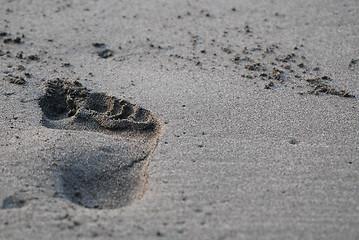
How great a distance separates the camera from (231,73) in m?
3.26

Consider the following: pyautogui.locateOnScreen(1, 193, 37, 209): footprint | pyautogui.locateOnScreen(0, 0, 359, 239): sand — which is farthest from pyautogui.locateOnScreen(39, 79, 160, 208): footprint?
pyautogui.locateOnScreen(1, 193, 37, 209): footprint

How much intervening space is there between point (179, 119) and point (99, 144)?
1.93 ft

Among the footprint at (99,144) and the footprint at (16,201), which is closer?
the footprint at (16,201)

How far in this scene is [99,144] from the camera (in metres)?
2.55

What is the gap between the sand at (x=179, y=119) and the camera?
6.89ft

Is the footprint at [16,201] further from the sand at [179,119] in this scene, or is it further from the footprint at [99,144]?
the footprint at [99,144]

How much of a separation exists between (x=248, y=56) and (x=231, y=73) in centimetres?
31

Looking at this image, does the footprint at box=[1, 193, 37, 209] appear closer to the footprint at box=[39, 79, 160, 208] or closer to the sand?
the sand

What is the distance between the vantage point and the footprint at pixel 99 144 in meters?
2.29

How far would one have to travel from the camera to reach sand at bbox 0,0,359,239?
Answer: 2100 millimetres

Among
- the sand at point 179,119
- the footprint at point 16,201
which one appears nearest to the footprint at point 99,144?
the sand at point 179,119

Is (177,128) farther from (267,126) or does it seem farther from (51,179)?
(51,179)

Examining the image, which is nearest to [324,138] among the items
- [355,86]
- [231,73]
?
[355,86]

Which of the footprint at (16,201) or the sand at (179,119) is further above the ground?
the sand at (179,119)
